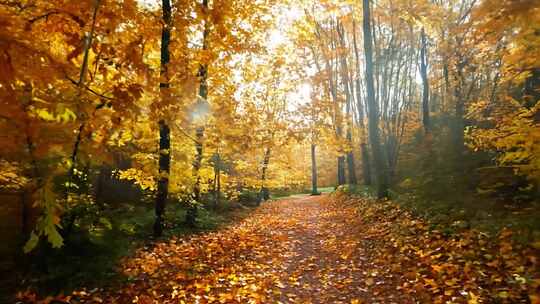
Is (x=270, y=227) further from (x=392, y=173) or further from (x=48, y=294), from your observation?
(x=392, y=173)

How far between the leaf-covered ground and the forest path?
2cm

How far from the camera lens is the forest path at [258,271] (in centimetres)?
600

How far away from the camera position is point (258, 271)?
759 cm

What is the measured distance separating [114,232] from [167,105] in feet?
18.0

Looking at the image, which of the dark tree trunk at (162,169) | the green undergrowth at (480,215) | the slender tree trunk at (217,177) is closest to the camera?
the green undergrowth at (480,215)

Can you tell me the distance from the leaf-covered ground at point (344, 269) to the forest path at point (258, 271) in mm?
19

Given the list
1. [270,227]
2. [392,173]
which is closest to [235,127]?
[270,227]

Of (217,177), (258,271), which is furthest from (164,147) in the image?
(217,177)

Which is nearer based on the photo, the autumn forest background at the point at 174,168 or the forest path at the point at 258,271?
the autumn forest background at the point at 174,168

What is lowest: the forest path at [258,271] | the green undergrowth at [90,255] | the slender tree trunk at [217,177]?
the forest path at [258,271]

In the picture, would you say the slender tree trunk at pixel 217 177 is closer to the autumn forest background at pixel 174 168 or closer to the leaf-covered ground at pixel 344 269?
the autumn forest background at pixel 174 168

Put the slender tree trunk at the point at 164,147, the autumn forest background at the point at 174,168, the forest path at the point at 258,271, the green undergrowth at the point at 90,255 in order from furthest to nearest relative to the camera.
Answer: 1. the slender tree trunk at the point at 164,147
2. the green undergrowth at the point at 90,255
3. the forest path at the point at 258,271
4. the autumn forest background at the point at 174,168

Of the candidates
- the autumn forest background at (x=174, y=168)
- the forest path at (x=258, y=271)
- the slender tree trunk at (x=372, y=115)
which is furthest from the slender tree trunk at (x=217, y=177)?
the slender tree trunk at (x=372, y=115)

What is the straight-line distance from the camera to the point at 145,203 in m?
14.3
